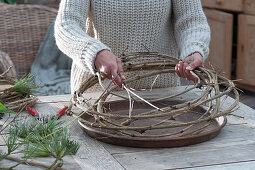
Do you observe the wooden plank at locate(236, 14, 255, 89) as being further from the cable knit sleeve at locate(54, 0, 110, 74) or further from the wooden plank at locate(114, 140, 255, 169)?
the wooden plank at locate(114, 140, 255, 169)

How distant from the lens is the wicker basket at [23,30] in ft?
8.75

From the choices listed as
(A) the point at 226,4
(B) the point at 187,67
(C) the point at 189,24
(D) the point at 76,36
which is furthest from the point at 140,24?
(A) the point at 226,4

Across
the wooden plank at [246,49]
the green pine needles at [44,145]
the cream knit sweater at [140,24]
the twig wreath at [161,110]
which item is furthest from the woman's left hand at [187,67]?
the wooden plank at [246,49]

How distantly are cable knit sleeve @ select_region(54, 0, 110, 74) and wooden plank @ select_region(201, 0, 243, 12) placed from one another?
208cm

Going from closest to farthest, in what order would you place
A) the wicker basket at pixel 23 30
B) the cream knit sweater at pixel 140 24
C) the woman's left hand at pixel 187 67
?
the woman's left hand at pixel 187 67, the cream knit sweater at pixel 140 24, the wicker basket at pixel 23 30

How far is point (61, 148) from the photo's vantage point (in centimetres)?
Answer: 89

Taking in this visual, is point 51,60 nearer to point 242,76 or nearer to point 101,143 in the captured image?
point 242,76

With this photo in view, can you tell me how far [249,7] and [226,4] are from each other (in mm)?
237

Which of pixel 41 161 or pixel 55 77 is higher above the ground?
pixel 41 161

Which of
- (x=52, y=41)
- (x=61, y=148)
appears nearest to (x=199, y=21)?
(x=61, y=148)

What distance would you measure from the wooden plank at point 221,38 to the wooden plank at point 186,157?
2.47 meters

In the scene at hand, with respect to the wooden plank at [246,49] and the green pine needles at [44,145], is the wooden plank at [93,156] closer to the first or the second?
the green pine needles at [44,145]

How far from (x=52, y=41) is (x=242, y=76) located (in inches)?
57.5

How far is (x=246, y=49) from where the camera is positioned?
11.0 ft
